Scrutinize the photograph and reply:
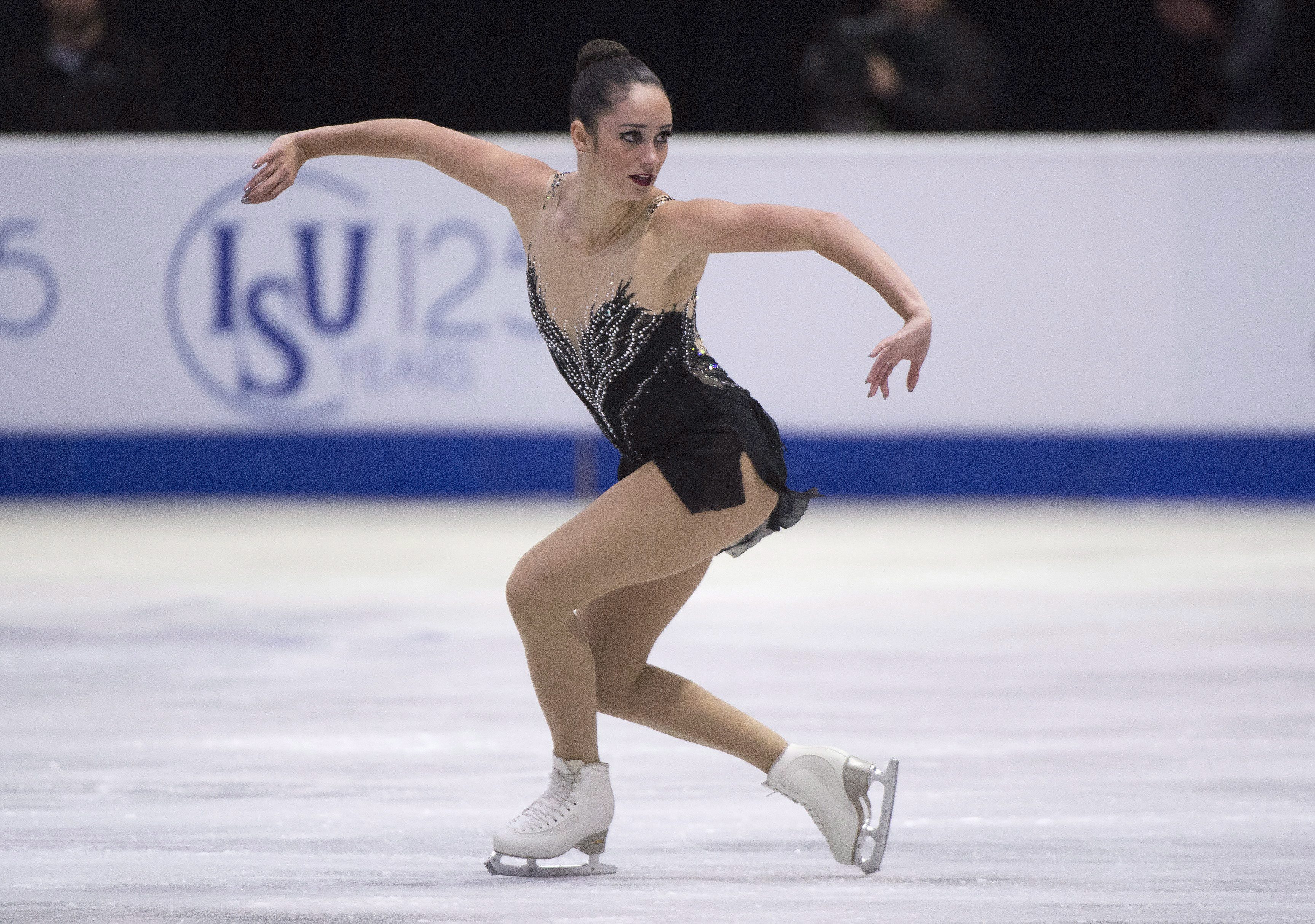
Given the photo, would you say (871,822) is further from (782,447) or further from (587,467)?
(587,467)

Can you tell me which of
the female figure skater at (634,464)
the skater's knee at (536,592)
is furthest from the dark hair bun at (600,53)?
the skater's knee at (536,592)

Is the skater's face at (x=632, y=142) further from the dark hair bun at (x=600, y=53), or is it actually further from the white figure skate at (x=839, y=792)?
the white figure skate at (x=839, y=792)

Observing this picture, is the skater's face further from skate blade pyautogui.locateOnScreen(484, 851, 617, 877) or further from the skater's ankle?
skate blade pyautogui.locateOnScreen(484, 851, 617, 877)

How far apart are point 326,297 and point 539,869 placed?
4.67 m

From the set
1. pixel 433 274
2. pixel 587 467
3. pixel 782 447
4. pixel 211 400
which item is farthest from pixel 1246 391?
pixel 782 447

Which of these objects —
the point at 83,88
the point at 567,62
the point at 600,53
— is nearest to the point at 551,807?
the point at 600,53

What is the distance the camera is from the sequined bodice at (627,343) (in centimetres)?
264

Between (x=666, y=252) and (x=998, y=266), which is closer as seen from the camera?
(x=666, y=252)

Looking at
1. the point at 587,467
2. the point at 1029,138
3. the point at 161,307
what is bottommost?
the point at 587,467

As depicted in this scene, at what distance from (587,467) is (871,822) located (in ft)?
14.9

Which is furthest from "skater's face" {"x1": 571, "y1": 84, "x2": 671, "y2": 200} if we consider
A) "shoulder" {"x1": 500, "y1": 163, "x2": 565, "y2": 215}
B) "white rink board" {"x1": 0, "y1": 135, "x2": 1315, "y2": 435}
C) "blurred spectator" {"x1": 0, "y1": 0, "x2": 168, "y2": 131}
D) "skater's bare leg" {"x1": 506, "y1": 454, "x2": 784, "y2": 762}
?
"blurred spectator" {"x1": 0, "y1": 0, "x2": 168, "y2": 131}

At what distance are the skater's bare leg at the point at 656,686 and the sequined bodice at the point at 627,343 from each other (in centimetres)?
22

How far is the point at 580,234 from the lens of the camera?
8.77 ft

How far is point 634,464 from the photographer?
276 cm
